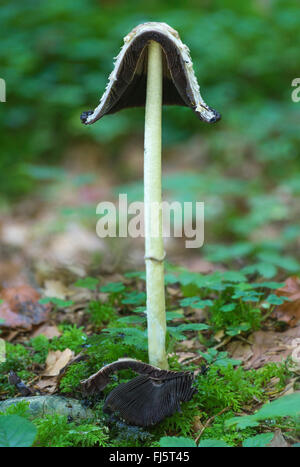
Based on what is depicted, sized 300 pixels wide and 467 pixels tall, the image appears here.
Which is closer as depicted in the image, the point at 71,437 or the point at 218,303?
the point at 71,437

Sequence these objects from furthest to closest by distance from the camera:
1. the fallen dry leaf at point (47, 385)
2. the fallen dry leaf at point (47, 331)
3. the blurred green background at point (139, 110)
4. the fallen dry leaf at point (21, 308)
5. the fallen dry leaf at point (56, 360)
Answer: the blurred green background at point (139, 110) → the fallen dry leaf at point (21, 308) → the fallen dry leaf at point (47, 331) → the fallen dry leaf at point (56, 360) → the fallen dry leaf at point (47, 385)

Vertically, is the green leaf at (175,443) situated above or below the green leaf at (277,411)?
below

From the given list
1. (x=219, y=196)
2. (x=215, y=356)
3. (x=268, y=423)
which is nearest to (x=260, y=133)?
→ (x=219, y=196)

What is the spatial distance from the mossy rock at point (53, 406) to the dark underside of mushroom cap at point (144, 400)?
19 cm

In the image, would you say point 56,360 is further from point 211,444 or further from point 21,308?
point 211,444

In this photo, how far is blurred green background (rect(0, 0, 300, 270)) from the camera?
7.22 meters

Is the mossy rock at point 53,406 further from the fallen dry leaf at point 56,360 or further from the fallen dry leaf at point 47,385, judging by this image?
the fallen dry leaf at point 56,360

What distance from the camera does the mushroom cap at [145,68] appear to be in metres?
2.03

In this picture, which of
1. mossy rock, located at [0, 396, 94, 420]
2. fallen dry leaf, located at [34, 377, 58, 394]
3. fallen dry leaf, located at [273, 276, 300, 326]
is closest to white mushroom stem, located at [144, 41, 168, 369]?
mossy rock, located at [0, 396, 94, 420]

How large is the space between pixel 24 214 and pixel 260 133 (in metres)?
3.96

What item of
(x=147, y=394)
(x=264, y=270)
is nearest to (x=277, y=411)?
(x=147, y=394)

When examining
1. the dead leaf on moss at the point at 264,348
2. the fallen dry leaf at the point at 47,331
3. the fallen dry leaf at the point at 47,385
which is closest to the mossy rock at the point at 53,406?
the fallen dry leaf at the point at 47,385

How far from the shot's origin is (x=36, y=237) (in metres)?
5.61

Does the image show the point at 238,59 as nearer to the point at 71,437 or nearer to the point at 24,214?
the point at 24,214
